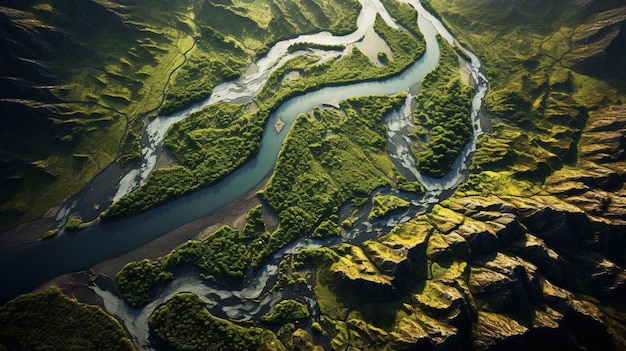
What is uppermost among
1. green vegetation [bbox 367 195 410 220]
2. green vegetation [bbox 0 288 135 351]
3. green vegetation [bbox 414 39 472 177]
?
green vegetation [bbox 414 39 472 177]

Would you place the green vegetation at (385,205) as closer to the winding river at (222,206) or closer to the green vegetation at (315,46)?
the winding river at (222,206)

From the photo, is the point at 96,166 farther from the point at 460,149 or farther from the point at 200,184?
the point at 460,149

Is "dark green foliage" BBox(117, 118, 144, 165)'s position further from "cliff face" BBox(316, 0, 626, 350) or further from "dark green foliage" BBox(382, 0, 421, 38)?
"dark green foliage" BBox(382, 0, 421, 38)

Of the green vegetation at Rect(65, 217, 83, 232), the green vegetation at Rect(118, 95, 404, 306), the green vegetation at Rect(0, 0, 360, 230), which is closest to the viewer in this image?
the green vegetation at Rect(118, 95, 404, 306)

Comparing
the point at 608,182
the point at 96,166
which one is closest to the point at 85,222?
the point at 96,166

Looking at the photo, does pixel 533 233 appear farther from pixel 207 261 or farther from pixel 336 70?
pixel 336 70

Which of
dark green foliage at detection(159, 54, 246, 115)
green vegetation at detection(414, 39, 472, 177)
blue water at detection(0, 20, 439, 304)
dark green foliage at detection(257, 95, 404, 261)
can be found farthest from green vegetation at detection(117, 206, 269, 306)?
green vegetation at detection(414, 39, 472, 177)

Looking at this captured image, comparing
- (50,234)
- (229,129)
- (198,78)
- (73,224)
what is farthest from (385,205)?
(50,234)
